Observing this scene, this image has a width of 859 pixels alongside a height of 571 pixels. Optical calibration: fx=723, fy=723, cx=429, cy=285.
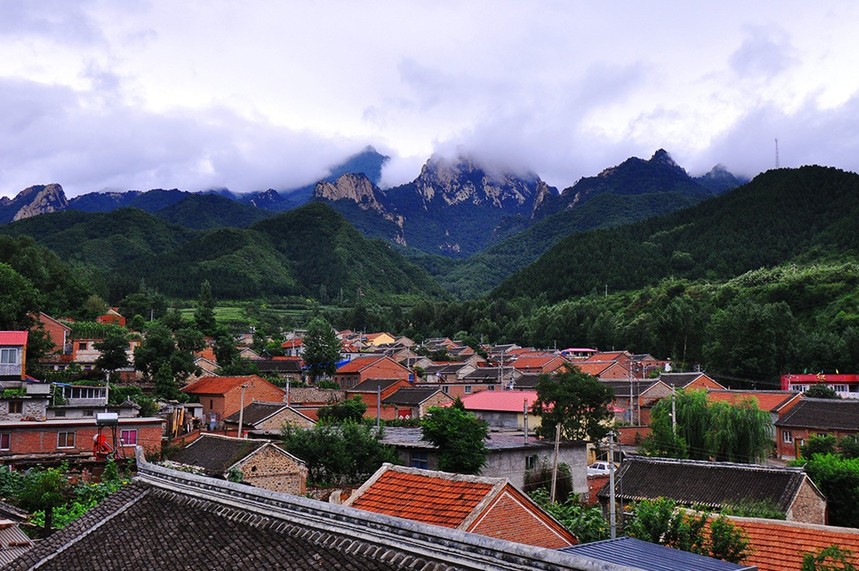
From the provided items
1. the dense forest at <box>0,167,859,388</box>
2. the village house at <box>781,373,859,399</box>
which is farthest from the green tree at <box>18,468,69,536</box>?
the village house at <box>781,373,859,399</box>

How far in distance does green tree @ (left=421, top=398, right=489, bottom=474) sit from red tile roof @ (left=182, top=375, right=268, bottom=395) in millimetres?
21822

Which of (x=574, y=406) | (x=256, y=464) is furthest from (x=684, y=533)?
(x=574, y=406)

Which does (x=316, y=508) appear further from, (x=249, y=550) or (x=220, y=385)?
(x=220, y=385)

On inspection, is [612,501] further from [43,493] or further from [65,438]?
[65,438]

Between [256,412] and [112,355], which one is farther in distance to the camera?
[112,355]

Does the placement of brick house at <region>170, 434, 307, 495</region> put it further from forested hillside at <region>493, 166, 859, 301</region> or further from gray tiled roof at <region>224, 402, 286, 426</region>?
forested hillside at <region>493, 166, 859, 301</region>

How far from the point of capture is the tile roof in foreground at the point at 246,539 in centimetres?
571

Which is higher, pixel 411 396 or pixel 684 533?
pixel 411 396

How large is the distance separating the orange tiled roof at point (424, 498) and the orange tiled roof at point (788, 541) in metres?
6.18

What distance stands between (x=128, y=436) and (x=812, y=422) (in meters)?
32.1

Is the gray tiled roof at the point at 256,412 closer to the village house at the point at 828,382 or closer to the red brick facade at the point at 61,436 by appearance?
the red brick facade at the point at 61,436

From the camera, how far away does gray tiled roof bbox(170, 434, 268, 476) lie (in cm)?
2416

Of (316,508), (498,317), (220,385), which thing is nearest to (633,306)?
(498,317)

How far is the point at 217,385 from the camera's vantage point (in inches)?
1730
